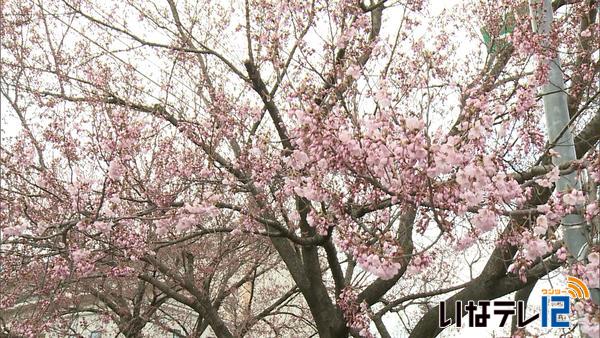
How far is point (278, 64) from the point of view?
5.84m

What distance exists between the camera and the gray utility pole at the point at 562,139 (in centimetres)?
371

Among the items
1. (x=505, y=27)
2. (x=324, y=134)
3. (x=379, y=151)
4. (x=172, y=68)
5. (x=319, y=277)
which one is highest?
(x=172, y=68)

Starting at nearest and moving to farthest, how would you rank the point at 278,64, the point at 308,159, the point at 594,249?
the point at 594,249, the point at 308,159, the point at 278,64

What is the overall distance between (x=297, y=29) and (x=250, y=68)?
66 cm

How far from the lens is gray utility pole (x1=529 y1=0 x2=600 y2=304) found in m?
3.71

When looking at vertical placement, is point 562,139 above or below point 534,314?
above

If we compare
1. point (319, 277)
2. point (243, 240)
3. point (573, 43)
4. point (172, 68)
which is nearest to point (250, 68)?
point (172, 68)

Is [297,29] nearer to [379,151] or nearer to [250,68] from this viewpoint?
[250,68]

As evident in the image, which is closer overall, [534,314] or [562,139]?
[562,139]

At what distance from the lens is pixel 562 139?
421 centimetres

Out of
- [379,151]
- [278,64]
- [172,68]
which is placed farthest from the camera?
[172,68]

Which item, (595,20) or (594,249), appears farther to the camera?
(595,20)

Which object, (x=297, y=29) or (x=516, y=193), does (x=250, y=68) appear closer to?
(x=297, y=29)

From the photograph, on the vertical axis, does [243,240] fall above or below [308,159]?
above
